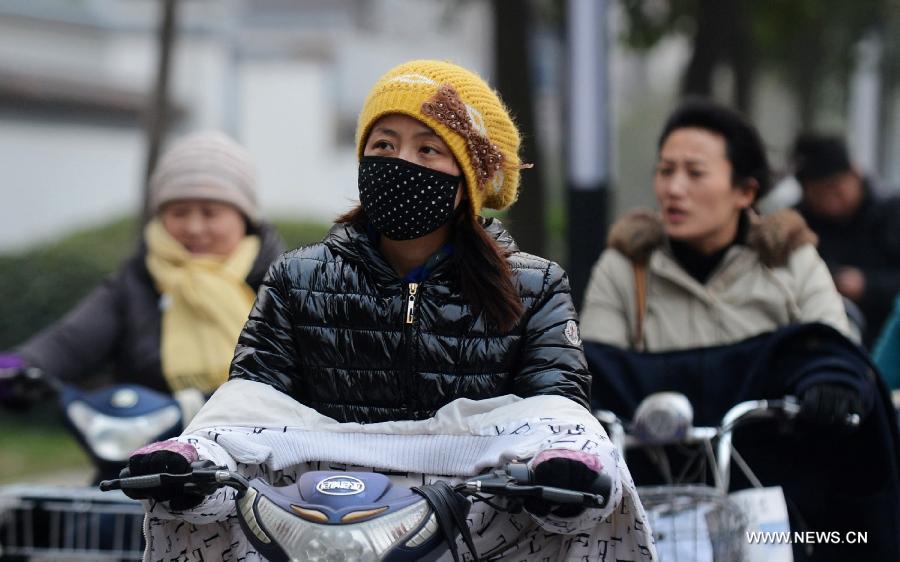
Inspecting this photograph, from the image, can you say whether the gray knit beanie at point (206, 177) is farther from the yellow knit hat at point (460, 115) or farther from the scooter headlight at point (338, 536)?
the scooter headlight at point (338, 536)

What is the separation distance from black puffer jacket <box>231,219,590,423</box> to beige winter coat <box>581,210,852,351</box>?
162 centimetres

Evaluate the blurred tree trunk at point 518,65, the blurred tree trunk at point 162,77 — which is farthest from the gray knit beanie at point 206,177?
the blurred tree trunk at point 518,65

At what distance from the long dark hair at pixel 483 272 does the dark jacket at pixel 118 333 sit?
225 centimetres

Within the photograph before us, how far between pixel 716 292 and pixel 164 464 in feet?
8.78

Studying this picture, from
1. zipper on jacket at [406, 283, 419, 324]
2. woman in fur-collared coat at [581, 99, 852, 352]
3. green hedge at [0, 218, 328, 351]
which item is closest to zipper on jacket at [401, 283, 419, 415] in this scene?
zipper on jacket at [406, 283, 419, 324]

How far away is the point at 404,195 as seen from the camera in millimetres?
3318

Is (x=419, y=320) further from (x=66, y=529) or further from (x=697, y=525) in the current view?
(x=66, y=529)

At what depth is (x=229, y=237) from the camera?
5.79 m

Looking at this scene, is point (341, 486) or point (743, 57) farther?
point (743, 57)

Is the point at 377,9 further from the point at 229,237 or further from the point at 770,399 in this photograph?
the point at 770,399

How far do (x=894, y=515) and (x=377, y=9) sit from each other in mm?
13572

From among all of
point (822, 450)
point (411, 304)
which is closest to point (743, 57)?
point (822, 450)

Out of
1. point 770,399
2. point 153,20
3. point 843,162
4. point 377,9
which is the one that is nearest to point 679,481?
point 770,399

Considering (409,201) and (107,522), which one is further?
(107,522)
